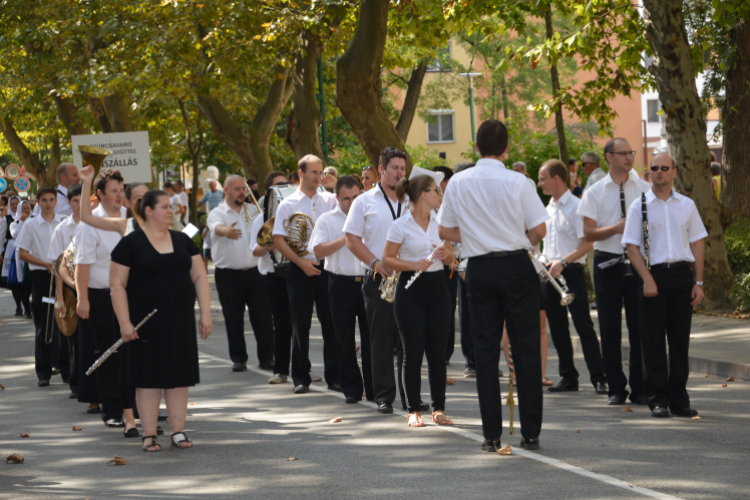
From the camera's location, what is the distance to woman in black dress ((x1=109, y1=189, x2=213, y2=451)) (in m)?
7.37

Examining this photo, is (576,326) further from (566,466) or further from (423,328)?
(566,466)

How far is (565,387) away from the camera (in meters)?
9.56

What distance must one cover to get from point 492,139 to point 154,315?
2710mm

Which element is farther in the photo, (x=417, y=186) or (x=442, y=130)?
(x=442, y=130)

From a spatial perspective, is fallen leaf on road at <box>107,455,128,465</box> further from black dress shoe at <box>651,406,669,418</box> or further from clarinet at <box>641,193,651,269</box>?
clarinet at <box>641,193,651,269</box>

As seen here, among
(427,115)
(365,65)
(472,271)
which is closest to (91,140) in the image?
(365,65)

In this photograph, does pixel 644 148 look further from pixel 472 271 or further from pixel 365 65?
pixel 472 271

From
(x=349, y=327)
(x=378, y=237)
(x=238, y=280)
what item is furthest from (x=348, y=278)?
(x=238, y=280)

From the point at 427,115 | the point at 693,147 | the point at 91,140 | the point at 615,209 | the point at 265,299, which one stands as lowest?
the point at 265,299

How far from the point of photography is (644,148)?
213 ft

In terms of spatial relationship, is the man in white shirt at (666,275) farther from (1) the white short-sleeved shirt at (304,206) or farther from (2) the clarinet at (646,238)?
(1) the white short-sleeved shirt at (304,206)

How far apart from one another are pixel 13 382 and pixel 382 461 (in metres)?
6.35

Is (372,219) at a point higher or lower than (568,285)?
higher

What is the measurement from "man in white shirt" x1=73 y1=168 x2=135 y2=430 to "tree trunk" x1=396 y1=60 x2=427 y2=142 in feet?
58.3
